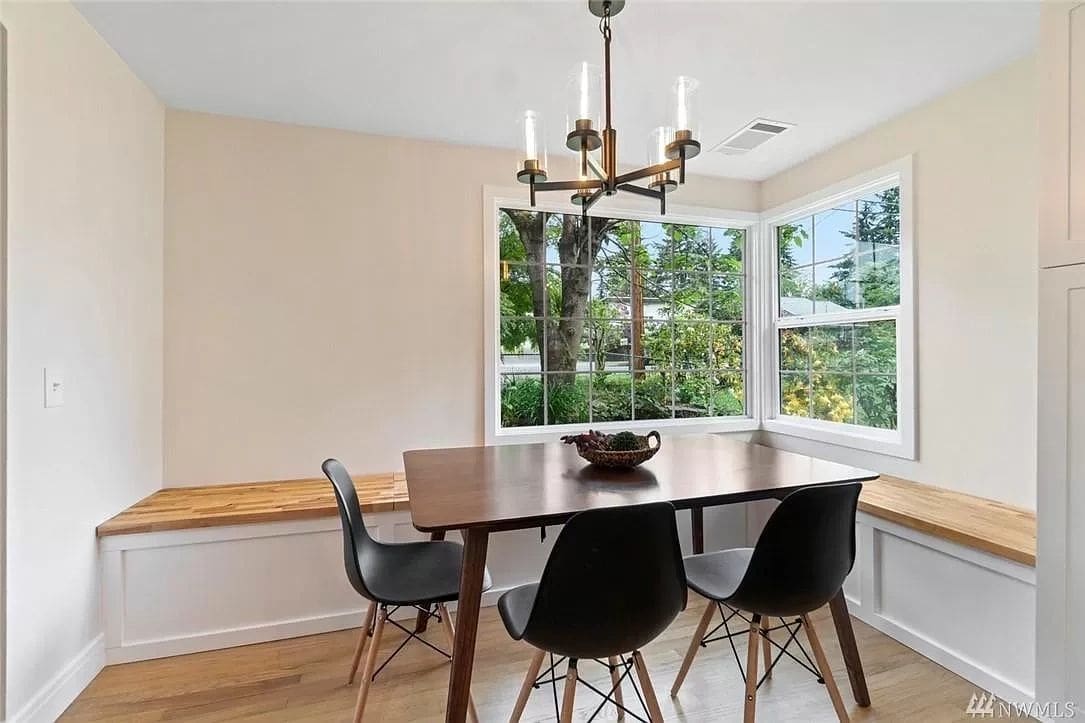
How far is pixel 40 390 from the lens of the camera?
5.82 feet

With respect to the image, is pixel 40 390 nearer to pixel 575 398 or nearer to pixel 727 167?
pixel 575 398

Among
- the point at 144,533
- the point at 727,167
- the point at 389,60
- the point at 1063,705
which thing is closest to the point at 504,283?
the point at 389,60

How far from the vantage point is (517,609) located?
152 cm

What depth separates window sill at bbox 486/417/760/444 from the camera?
10.6 ft

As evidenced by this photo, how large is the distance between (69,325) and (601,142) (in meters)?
2.02

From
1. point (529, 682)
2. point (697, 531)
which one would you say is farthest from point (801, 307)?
point (529, 682)

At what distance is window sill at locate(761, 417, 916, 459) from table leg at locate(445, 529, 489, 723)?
243 cm

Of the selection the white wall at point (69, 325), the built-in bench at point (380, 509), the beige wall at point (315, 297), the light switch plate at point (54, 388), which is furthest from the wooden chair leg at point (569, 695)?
the light switch plate at point (54, 388)

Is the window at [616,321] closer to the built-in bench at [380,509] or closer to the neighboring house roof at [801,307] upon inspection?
the neighboring house roof at [801,307]

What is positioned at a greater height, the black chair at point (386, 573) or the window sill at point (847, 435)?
the window sill at point (847, 435)

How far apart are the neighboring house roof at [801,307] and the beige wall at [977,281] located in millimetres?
600

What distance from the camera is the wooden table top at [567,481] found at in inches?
55.1

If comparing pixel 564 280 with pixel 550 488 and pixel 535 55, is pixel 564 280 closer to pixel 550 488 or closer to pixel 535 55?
pixel 535 55

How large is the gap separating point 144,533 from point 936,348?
3.69 metres
